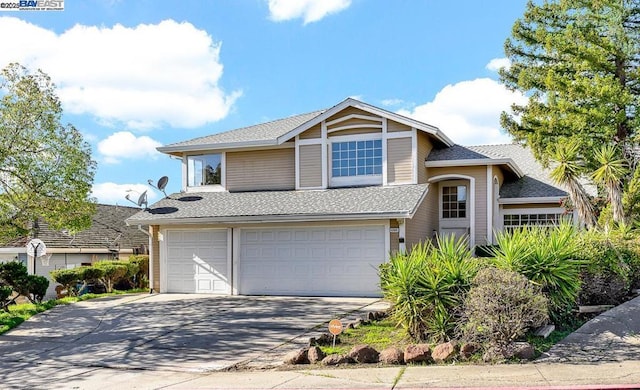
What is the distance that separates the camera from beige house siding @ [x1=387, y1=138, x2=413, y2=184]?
1942 centimetres

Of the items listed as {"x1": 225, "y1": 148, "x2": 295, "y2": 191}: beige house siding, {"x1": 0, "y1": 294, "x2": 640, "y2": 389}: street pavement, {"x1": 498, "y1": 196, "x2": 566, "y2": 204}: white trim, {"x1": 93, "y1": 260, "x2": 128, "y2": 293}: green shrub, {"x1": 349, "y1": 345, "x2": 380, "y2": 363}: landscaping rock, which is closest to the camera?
{"x1": 0, "y1": 294, "x2": 640, "y2": 389}: street pavement

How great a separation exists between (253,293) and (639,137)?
46.8 ft

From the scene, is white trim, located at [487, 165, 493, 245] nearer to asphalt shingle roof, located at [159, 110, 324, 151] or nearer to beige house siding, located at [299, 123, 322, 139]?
beige house siding, located at [299, 123, 322, 139]

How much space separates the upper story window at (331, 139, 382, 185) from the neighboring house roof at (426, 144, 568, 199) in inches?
77.4

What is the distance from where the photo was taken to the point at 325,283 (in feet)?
59.8

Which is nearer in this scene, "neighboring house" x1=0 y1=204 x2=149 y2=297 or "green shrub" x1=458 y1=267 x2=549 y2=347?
"green shrub" x1=458 y1=267 x2=549 y2=347

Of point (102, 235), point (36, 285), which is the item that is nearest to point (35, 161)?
point (36, 285)

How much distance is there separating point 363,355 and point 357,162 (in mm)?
11272

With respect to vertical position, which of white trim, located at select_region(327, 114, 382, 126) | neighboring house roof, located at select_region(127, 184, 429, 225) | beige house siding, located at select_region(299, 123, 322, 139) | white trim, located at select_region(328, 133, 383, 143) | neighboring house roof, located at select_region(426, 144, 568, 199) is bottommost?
neighboring house roof, located at select_region(127, 184, 429, 225)

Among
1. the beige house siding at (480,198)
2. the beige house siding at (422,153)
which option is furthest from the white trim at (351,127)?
the beige house siding at (480,198)

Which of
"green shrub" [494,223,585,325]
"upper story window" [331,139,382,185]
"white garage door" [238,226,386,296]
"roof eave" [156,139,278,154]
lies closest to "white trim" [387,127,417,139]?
"upper story window" [331,139,382,185]

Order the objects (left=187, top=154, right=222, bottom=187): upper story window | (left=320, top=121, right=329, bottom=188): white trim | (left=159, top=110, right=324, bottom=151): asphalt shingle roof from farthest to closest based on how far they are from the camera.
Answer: (left=187, top=154, right=222, bottom=187): upper story window
(left=159, top=110, right=324, bottom=151): asphalt shingle roof
(left=320, top=121, right=329, bottom=188): white trim

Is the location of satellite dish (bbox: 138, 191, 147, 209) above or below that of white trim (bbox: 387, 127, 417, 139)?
below

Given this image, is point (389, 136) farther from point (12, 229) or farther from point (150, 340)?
point (12, 229)
